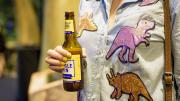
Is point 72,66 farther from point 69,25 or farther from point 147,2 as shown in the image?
point 147,2

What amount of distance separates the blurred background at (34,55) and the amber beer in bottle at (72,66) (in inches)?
46.2

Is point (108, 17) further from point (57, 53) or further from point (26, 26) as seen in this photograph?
point (26, 26)

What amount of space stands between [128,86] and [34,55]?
4.03m

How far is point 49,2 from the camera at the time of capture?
15.2 ft

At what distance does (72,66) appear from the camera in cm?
160

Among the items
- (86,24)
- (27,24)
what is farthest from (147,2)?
(27,24)

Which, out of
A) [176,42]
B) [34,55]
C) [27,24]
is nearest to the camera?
[176,42]

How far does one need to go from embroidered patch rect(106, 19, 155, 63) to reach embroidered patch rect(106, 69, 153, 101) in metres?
0.06

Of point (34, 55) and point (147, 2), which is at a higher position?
point (34, 55)

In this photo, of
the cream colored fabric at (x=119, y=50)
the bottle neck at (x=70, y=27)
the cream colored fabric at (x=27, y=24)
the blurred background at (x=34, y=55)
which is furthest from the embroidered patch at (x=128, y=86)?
the cream colored fabric at (x=27, y=24)

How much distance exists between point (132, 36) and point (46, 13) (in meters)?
3.23

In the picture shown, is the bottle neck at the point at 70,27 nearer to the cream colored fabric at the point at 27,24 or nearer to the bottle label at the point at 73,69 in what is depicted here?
the bottle label at the point at 73,69

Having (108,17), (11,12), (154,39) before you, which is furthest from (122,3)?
(11,12)

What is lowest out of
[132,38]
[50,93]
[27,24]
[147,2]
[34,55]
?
[50,93]
